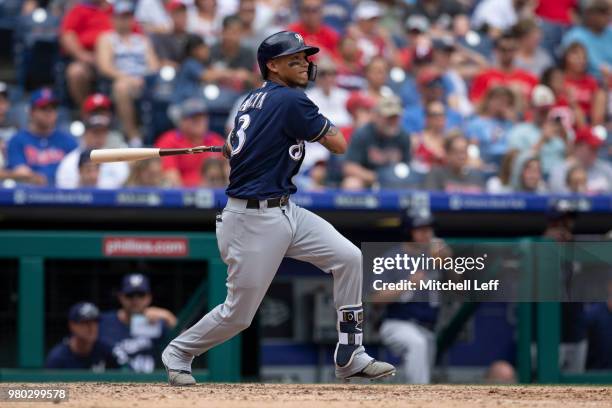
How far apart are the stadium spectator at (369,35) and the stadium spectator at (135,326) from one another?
12.7ft

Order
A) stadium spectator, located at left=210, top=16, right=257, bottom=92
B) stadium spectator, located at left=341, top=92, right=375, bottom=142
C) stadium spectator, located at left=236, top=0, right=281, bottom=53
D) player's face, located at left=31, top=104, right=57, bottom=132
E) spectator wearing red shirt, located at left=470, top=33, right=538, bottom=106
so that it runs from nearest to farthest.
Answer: player's face, located at left=31, top=104, right=57, bottom=132 < stadium spectator, located at left=341, top=92, right=375, bottom=142 < stadium spectator, located at left=210, top=16, right=257, bottom=92 < stadium spectator, located at left=236, top=0, right=281, bottom=53 < spectator wearing red shirt, located at left=470, top=33, right=538, bottom=106

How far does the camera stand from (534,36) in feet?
36.6

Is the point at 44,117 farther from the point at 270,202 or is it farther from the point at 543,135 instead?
the point at 543,135

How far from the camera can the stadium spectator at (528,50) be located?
1109 centimetres

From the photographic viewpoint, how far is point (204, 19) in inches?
413

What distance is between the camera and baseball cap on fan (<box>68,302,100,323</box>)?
7.25 m

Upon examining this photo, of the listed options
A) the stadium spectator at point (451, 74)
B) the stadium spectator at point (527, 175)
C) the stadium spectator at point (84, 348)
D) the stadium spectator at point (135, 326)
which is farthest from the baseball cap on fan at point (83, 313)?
the stadium spectator at point (451, 74)

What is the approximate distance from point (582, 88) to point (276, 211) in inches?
246

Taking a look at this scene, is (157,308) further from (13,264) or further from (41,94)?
(41,94)

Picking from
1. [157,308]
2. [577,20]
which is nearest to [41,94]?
[157,308]

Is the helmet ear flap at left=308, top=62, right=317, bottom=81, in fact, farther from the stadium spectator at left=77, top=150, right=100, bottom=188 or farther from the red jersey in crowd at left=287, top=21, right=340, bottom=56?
the red jersey in crowd at left=287, top=21, right=340, bottom=56

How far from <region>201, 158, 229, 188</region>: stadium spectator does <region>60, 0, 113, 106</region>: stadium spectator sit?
1.80m

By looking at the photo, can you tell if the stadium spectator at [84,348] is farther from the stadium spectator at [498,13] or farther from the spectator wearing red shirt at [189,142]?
the stadium spectator at [498,13]

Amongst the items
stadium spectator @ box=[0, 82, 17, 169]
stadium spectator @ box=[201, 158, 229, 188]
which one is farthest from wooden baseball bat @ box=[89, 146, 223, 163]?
stadium spectator @ box=[0, 82, 17, 169]
